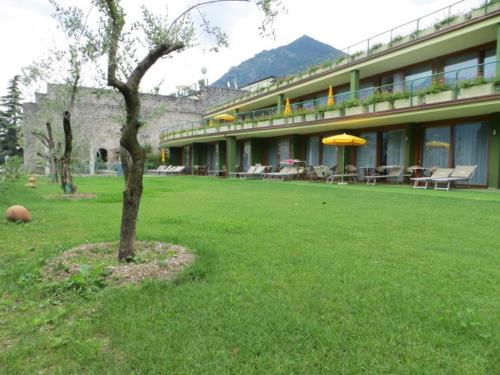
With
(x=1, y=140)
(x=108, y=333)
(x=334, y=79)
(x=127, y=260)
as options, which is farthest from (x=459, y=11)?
(x=1, y=140)

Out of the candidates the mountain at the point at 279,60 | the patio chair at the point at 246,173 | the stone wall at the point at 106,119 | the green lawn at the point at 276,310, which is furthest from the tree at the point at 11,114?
the green lawn at the point at 276,310

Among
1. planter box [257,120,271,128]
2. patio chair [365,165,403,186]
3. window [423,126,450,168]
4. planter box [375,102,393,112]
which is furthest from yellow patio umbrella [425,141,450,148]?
planter box [257,120,271,128]

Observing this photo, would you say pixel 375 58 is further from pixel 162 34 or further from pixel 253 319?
pixel 253 319

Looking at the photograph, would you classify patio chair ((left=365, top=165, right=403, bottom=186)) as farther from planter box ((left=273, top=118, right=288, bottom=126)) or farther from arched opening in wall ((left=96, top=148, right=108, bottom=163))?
arched opening in wall ((left=96, top=148, right=108, bottom=163))

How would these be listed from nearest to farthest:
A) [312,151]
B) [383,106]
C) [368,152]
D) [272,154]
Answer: [383,106] < [368,152] < [312,151] < [272,154]

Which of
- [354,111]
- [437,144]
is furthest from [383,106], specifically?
[437,144]

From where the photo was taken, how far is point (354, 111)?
18.6m

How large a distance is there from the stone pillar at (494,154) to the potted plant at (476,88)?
80.1 inches

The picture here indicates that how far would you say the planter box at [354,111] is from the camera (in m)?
18.3

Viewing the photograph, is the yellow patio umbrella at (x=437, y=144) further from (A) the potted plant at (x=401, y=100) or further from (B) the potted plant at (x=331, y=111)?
(B) the potted plant at (x=331, y=111)

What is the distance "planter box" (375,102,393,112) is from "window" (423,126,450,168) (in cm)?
272

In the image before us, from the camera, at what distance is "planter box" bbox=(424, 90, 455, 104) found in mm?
14399

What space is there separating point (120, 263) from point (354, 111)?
650 inches

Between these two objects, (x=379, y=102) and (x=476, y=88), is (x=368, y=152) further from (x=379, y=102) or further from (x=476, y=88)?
(x=476, y=88)
